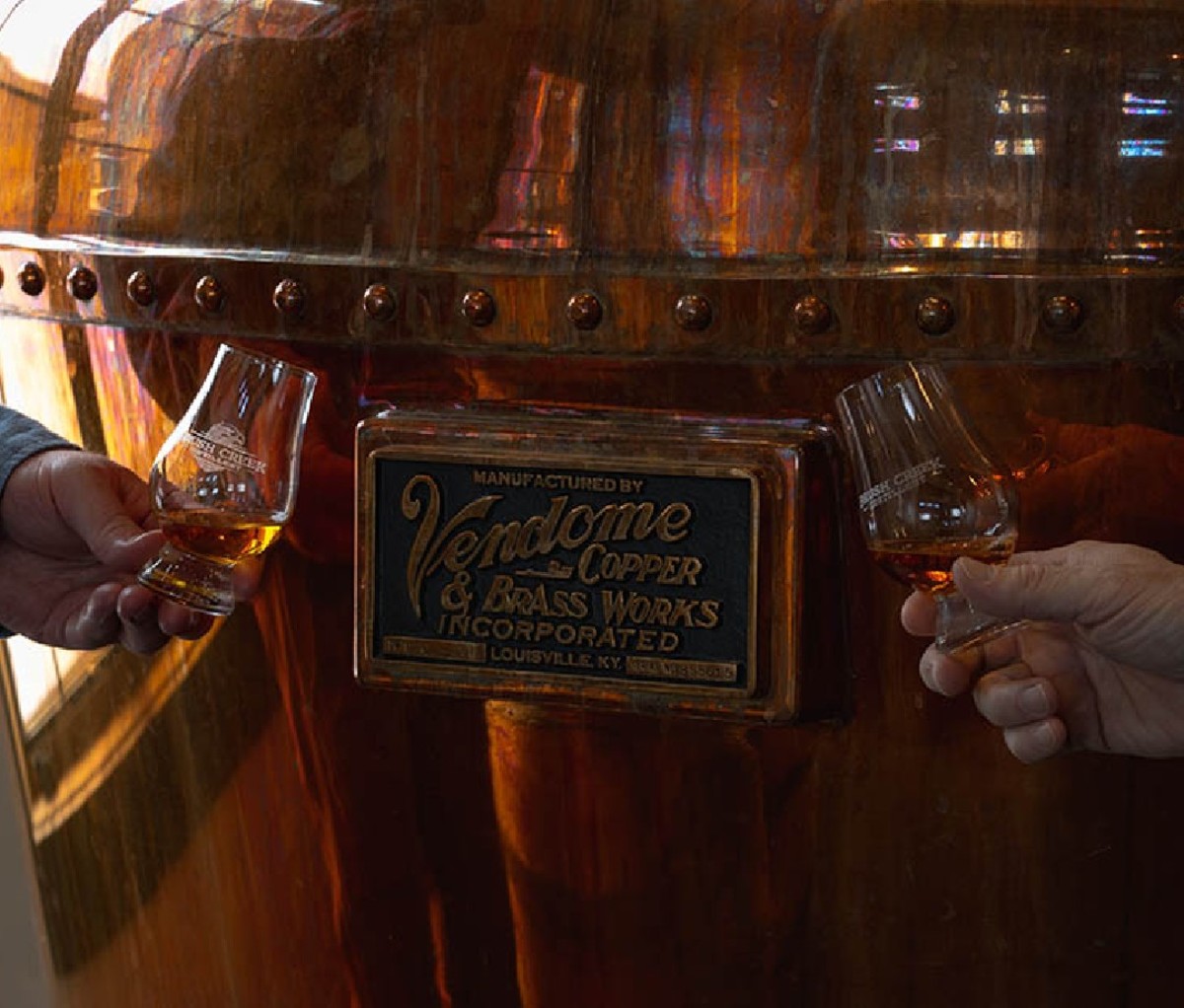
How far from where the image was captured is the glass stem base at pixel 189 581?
1.27 meters

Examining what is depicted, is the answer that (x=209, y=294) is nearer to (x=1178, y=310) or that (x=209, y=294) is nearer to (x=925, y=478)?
(x=925, y=478)

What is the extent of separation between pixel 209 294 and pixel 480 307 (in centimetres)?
19

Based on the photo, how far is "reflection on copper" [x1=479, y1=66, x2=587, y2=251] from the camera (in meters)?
→ 1.20

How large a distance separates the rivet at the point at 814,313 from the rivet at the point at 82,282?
Result: 49 centimetres

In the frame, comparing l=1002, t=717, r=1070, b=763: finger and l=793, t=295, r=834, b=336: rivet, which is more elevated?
l=793, t=295, r=834, b=336: rivet

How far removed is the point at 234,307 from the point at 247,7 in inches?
7.6

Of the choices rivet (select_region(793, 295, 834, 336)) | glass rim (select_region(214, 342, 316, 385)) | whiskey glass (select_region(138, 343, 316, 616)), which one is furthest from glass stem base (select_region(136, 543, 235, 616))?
rivet (select_region(793, 295, 834, 336))

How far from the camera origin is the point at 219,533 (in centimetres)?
125

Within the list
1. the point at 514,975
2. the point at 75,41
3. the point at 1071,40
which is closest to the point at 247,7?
the point at 75,41

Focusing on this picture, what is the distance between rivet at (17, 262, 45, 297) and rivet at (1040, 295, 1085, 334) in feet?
2.20

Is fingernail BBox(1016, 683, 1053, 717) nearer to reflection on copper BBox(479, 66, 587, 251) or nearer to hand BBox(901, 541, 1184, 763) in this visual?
hand BBox(901, 541, 1184, 763)

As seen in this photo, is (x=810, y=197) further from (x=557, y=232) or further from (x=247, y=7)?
(x=247, y=7)

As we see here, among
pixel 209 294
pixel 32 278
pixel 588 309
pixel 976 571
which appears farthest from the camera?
pixel 32 278

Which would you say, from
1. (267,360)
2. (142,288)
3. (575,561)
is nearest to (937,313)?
(575,561)
